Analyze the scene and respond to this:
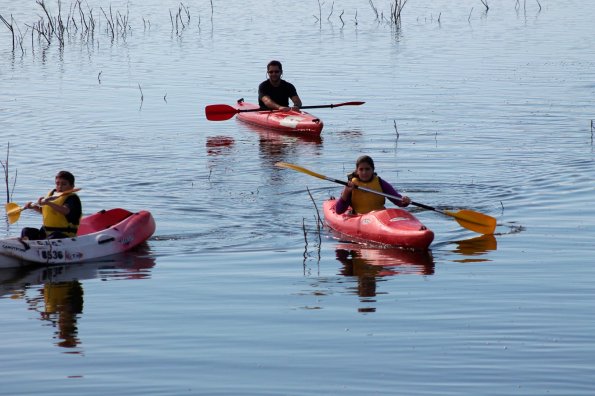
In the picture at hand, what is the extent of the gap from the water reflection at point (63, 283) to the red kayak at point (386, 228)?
1.98 meters

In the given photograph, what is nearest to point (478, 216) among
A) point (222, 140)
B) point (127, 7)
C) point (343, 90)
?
point (222, 140)

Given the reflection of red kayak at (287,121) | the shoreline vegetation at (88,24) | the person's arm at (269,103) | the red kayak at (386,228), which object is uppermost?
the shoreline vegetation at (88,24)

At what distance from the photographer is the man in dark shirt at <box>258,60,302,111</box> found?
1895cm

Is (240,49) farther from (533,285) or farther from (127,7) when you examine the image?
(533,285)

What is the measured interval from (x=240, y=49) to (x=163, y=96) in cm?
772

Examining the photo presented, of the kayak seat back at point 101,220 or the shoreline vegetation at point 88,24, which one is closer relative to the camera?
the kayak seat back at point 101,220

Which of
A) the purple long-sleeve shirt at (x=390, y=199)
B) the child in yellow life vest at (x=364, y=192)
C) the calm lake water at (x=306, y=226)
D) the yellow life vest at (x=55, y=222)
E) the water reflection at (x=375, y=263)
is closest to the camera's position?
the calm lake water at (x=306, y=226)

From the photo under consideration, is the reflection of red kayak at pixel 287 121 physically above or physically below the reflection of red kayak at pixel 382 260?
above

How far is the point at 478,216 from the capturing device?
11656 mm

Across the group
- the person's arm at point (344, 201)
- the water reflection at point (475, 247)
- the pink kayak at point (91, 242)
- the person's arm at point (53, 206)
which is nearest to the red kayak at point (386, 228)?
the person's arm at point (344, 201)

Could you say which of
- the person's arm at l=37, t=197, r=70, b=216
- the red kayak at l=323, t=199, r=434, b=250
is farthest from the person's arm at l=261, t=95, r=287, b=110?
the person's arm at l=37, t=197, r=70, b=216

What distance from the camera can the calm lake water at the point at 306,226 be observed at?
298 inches

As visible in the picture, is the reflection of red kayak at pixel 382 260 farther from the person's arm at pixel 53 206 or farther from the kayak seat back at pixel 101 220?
the person's arm at pixel 53 206

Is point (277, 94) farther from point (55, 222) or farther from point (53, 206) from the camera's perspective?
point (53, 206)
